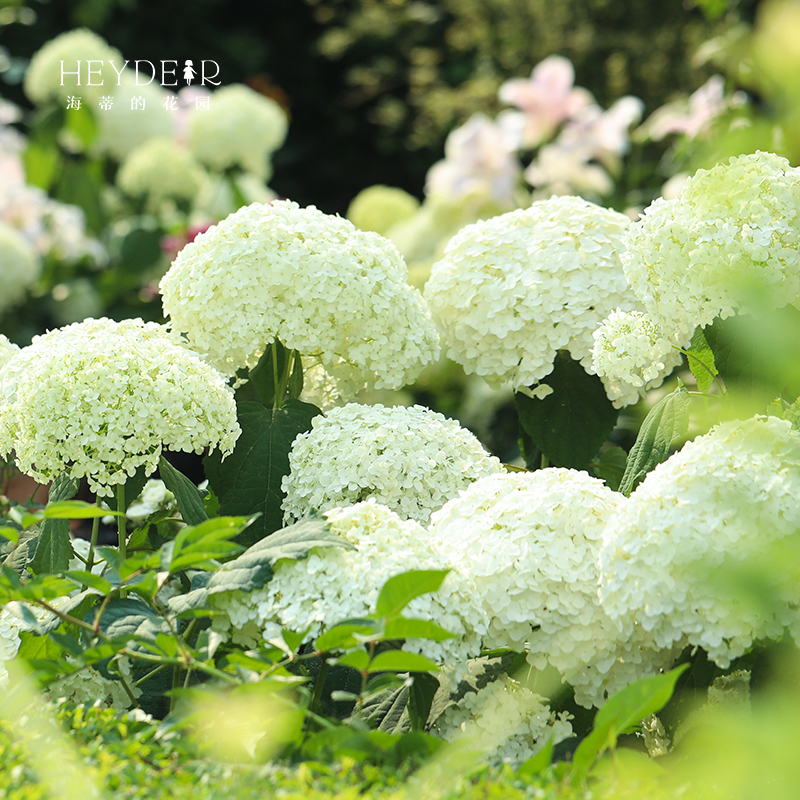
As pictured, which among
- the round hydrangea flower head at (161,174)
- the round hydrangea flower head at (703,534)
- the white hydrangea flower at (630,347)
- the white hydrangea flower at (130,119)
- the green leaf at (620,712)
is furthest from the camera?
the white hydrangea flower at (130,119)

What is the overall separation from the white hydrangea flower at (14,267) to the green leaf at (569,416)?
2.57 meters

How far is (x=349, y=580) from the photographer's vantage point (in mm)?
825

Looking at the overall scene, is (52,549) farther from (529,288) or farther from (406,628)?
(529,288)

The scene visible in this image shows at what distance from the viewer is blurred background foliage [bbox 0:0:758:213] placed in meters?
4.87

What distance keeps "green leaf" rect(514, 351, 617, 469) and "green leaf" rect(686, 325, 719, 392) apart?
202mm

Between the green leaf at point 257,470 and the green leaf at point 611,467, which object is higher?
the green leaf at point 257,470

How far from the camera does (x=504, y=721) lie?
90 cm

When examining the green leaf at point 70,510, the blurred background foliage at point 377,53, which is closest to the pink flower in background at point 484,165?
the blurred background foliage at point 377,53

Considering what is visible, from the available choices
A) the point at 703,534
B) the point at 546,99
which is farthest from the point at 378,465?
the point at 546,99

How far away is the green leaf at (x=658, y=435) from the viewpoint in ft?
3.35

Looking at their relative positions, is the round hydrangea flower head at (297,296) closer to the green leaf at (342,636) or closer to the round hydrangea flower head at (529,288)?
the round hydrangea flower head at (529,288)

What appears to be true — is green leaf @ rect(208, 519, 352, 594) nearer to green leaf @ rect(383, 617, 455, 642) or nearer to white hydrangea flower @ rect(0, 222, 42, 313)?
green leaf @ rect(383, 617, 455, 642)

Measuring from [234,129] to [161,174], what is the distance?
41 cm

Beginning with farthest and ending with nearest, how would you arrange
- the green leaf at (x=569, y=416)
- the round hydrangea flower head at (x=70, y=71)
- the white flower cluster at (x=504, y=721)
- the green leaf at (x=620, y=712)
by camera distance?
the round hydrangea flower head at (x=70, y=71), the green leaf at (x=569, y=416), the white flower cluster at (x=504, y=721), the green leaf at (x=620, y=712)
